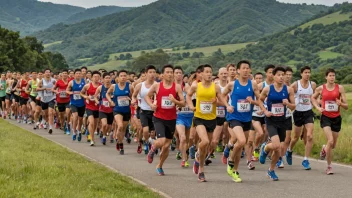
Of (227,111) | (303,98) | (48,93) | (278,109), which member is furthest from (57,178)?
(48,93)

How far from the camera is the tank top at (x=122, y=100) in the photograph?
54.2 ft

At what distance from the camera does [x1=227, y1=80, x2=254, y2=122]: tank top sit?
38.1 feet

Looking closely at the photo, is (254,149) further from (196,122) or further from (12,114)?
(12,114)

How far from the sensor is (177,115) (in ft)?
44.5

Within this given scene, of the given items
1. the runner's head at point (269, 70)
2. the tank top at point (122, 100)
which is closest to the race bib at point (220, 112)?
the runner's head at point (269, 70)

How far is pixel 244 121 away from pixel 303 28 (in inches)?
6751

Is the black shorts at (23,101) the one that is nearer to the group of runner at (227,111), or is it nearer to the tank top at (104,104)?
the group of runner at (227,111)

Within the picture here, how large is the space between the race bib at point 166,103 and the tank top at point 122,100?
4517mm

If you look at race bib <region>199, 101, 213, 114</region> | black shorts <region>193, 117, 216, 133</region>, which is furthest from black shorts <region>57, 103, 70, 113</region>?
race bib <region>199, 101, 213, 114</region>

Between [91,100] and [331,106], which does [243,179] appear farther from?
[91,100]

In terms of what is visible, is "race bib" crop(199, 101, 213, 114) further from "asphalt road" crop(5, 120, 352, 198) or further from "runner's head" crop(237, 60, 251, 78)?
"asphalt road" crop(5, 120, 352, 198)

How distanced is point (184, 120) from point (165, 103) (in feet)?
5.04

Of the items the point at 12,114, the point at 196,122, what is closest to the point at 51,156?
the point at 196,122

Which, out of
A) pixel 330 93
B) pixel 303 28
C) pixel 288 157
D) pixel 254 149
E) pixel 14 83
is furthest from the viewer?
pixel 303 28
